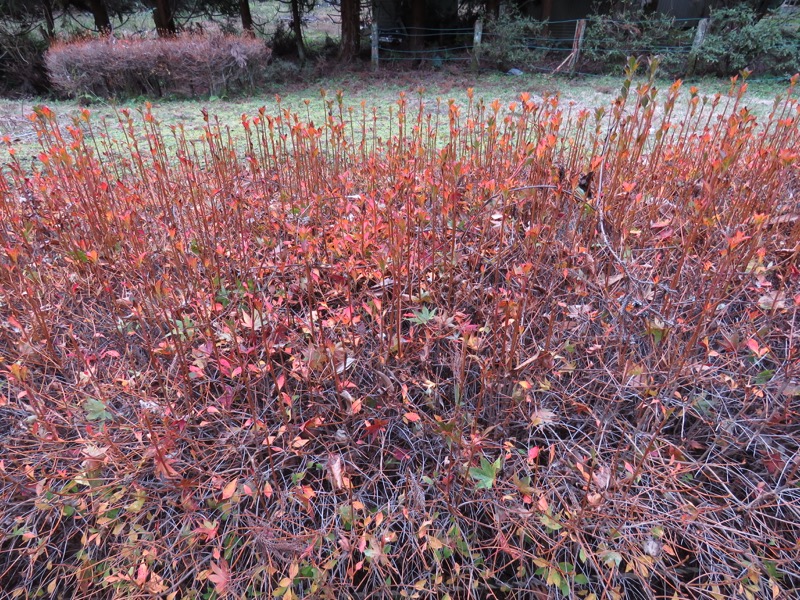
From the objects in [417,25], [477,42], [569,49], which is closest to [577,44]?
[569,49]

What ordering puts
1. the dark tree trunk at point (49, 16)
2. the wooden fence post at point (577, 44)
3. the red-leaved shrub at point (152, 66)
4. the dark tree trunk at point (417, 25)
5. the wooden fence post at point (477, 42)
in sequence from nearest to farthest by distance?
the red-leaved shrub at point (152, 66) < the wooden fence post at point (577, 44) < the wooden fence post at point (477, 42) < the dark tree trunk at point (49, 16) < the dark tree trunk at point (417, 25)

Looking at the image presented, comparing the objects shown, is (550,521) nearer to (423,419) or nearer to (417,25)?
(423,419)

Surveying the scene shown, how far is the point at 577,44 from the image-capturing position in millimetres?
10102

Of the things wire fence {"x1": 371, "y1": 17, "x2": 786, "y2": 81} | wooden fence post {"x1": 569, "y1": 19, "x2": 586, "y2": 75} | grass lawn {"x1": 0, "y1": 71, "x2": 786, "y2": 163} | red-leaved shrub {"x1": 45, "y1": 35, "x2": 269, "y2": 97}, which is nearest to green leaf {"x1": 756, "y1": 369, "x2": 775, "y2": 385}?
grass lawn {"x1": 0, "y1": 71, "x2": 786, "y2": 163}

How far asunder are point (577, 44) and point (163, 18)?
1004 cm

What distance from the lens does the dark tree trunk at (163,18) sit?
1165 cm

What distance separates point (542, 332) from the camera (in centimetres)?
183

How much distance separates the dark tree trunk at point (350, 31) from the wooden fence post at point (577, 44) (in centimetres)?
545

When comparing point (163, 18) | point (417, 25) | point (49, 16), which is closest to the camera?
point (49, 16)

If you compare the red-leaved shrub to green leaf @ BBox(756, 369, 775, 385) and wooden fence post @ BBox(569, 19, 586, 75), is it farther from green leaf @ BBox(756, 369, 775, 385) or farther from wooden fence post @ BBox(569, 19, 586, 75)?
green leaf @ BBox(756, 369, 775, 385)

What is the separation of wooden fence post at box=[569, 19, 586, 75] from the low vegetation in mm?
9568

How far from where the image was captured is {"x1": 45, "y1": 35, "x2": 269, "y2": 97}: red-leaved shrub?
845 centimetres

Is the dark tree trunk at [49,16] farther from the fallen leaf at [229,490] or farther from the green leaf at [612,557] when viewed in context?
the green leaf at [612,557]

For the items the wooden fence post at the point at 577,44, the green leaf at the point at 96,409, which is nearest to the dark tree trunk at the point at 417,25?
the wooden fence post at the point at 577,44
